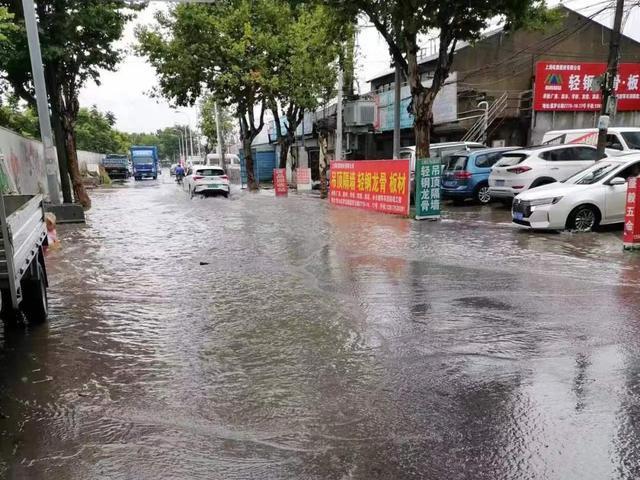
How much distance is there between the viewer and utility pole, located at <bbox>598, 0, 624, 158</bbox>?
13570 mm

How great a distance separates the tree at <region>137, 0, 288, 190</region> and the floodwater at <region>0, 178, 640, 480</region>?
60.9 feet

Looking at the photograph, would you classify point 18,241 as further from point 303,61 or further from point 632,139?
point 303,61

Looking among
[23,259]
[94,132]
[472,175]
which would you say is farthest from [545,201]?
[94,132]

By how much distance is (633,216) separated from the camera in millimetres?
9133

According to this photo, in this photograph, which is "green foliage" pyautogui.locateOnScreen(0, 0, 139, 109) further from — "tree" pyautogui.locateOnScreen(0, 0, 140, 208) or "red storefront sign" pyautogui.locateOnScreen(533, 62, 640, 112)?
"red storefront sign" pyautogui.locateOnScreen(533, 62, 640, 112)

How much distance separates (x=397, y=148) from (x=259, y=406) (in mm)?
16121

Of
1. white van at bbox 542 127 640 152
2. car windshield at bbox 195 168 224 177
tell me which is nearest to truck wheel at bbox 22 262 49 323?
white van at bbox 542 127 640 152

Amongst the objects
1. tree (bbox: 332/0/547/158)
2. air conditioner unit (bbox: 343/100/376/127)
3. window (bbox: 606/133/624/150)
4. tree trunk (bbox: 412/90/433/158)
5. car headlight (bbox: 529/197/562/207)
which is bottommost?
car headlight (bbox: 529/197/562/207)

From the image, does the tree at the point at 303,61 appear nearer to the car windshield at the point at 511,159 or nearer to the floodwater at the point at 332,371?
the car windshield at the point at 511,159

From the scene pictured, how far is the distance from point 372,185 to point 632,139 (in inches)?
298

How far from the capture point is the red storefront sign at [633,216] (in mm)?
9094

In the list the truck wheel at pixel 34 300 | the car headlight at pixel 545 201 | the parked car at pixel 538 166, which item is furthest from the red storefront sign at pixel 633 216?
the truck wheel at pixel 34 300

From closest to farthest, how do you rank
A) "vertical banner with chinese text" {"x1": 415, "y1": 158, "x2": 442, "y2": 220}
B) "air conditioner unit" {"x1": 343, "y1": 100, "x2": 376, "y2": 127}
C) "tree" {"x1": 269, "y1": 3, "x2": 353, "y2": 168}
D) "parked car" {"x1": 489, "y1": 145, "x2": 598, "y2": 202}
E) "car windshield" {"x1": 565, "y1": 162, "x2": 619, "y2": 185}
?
"car windshield" {"x1": 565, "y1": 162, "x2": 619, "y2": 185}, "vertical banner with chinese text" {"x1": 415, "y1": 158, "x2": 442, "y2": 220}, "parked car" {"x1": 489, "y1": 145, "x2": 598, "y2": 202}, "tree" {"x1": 269, "y1": 3, "x2": 353, "y2": 168}, "air conditioner unit" {"x1": 343, "y1": 100, "x2": 376, "y2": 127}

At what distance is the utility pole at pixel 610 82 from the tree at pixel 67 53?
510 inches
